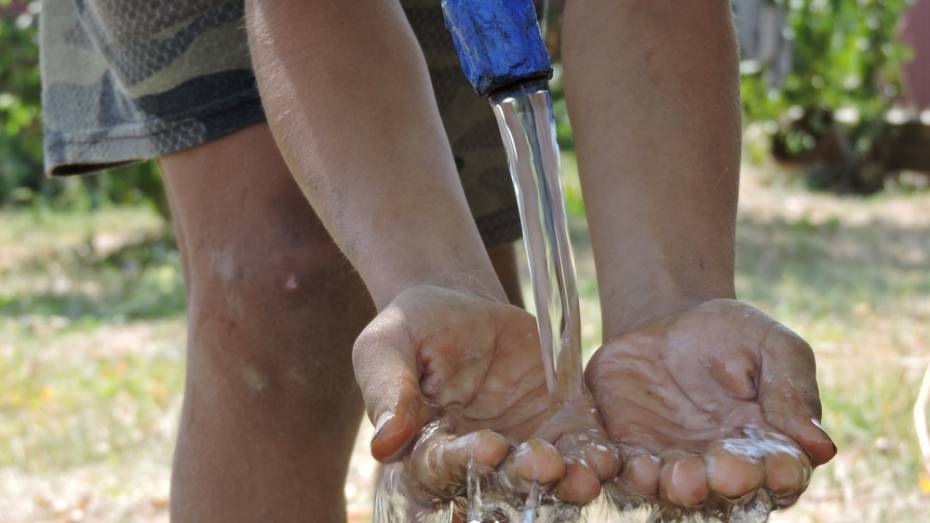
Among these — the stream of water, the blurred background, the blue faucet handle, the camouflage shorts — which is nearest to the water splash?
the stream of water

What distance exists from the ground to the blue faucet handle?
0.39 meters

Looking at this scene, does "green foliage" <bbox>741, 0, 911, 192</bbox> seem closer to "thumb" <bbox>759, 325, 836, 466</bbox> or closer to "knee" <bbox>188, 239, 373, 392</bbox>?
"knee" <bbox>188, 239, 373, 392</bbox>

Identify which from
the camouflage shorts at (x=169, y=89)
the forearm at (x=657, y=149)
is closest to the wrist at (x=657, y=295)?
the forearm at (x=657, y=149)

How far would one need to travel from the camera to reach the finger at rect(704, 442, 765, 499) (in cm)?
100

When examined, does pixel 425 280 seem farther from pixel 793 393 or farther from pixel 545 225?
pixel 793 393

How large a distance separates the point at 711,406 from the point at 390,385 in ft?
1.01

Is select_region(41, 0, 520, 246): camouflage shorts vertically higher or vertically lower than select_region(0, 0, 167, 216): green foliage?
higher

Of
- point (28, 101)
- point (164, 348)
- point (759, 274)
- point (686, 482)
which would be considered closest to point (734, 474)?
point (686, 482)

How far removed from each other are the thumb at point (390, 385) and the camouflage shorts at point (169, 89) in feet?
1.45

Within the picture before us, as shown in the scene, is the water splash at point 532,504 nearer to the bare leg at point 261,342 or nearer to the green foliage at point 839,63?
the bare leg at point 261,342

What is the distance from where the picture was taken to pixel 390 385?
106 centimetres

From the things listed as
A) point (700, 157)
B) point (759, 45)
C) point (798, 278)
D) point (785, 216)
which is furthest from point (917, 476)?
point (759, 45)

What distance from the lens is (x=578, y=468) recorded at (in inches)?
41.2

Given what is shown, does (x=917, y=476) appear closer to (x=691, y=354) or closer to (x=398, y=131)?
(x=691, y=354)
